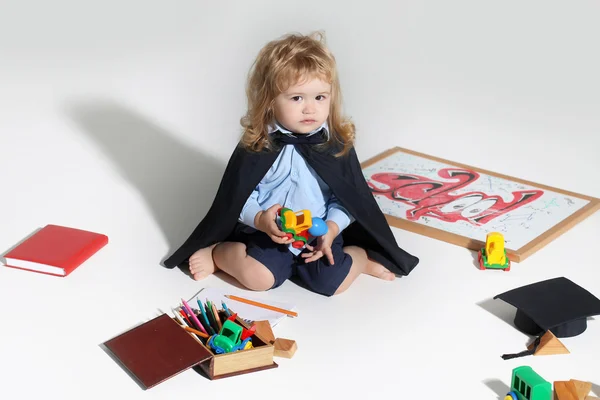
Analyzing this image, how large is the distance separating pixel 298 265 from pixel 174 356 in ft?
1.79

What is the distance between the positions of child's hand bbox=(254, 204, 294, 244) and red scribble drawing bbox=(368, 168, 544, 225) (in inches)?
26.7

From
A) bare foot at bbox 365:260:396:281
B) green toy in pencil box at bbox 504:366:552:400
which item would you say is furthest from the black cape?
green toy in pencil box at bbox 504:366:552:400

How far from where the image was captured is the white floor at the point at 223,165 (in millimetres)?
2422

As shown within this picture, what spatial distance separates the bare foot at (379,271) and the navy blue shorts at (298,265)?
0.09 metres

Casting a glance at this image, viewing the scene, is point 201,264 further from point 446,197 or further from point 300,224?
point 446,197

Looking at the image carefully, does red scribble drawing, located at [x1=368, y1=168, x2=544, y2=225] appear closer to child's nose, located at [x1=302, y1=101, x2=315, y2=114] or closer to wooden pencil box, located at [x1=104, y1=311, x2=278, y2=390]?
child's nose, located at [x1=302, y1=101, x2=315, y2=114]

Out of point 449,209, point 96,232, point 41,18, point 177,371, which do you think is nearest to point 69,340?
point 177,371

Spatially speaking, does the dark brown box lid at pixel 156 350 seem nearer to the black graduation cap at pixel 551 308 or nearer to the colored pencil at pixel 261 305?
the colored pencil at pixel 261 305

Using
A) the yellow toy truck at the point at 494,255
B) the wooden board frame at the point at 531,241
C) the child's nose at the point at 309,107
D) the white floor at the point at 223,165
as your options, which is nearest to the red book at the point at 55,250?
the white floor at the point at 223,165

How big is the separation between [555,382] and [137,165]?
1840 millimetres

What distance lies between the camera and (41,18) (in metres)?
4.45

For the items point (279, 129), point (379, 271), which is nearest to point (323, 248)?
point (379, 271)

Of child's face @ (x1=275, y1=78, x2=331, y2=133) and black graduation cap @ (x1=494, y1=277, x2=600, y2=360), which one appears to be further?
child's face @ (x1=275, y1=78, x2=331, y2=133)

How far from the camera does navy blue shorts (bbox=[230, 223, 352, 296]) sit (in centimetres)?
274
